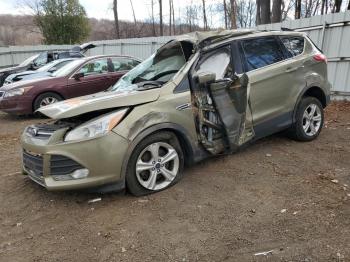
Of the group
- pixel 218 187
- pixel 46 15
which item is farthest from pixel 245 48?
pixel 46 15

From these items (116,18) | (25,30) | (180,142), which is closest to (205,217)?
(180,142)

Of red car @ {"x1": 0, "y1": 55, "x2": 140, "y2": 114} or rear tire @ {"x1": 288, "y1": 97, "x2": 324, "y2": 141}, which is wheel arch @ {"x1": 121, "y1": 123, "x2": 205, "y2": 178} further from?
red car @ {"x1": 0, "y1": 55, "x2": 140, "y2": 114}

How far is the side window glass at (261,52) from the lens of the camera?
5.14m

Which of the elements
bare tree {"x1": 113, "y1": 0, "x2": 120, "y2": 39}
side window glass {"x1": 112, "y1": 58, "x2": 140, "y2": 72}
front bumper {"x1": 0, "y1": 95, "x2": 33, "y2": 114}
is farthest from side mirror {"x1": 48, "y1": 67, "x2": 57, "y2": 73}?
bare tree {"x1": 113, "y1": 0, "x2": 120, "y2": 39}

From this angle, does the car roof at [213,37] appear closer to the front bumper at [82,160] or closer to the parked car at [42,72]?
the front bumper at [82,160]

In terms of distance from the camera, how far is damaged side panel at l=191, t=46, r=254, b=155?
455cm

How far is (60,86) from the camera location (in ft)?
30.9

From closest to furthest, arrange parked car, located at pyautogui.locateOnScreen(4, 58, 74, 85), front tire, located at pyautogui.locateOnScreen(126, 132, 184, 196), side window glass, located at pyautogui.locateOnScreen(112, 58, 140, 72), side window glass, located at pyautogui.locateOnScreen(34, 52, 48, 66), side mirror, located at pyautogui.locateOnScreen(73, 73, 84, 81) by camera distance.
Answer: front tire, located at pyautogui.locateOnScreen(126, 132, 184, 196), side mirror, located at pyautogui.locateOnScreen(73, 73, 84, 81), parked car, located at pyautogui.locateOnScreen(4, 58, 74, 85), side window glass, located at pyautogui.locateOnScreen(112, 58, 140, 72), side window glass, located at pyautogui.locateOnScreen(34, 52, 48, 66)

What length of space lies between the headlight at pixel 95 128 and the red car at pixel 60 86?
19.2 ft

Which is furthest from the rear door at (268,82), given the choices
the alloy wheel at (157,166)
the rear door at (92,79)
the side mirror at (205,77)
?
the rear door at (92,79)

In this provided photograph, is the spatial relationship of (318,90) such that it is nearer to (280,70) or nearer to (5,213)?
(280,70)

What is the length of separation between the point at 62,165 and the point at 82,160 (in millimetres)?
228

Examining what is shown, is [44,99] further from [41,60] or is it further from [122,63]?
[41,60]

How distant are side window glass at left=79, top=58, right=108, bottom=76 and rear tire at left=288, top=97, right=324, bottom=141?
5.75m
